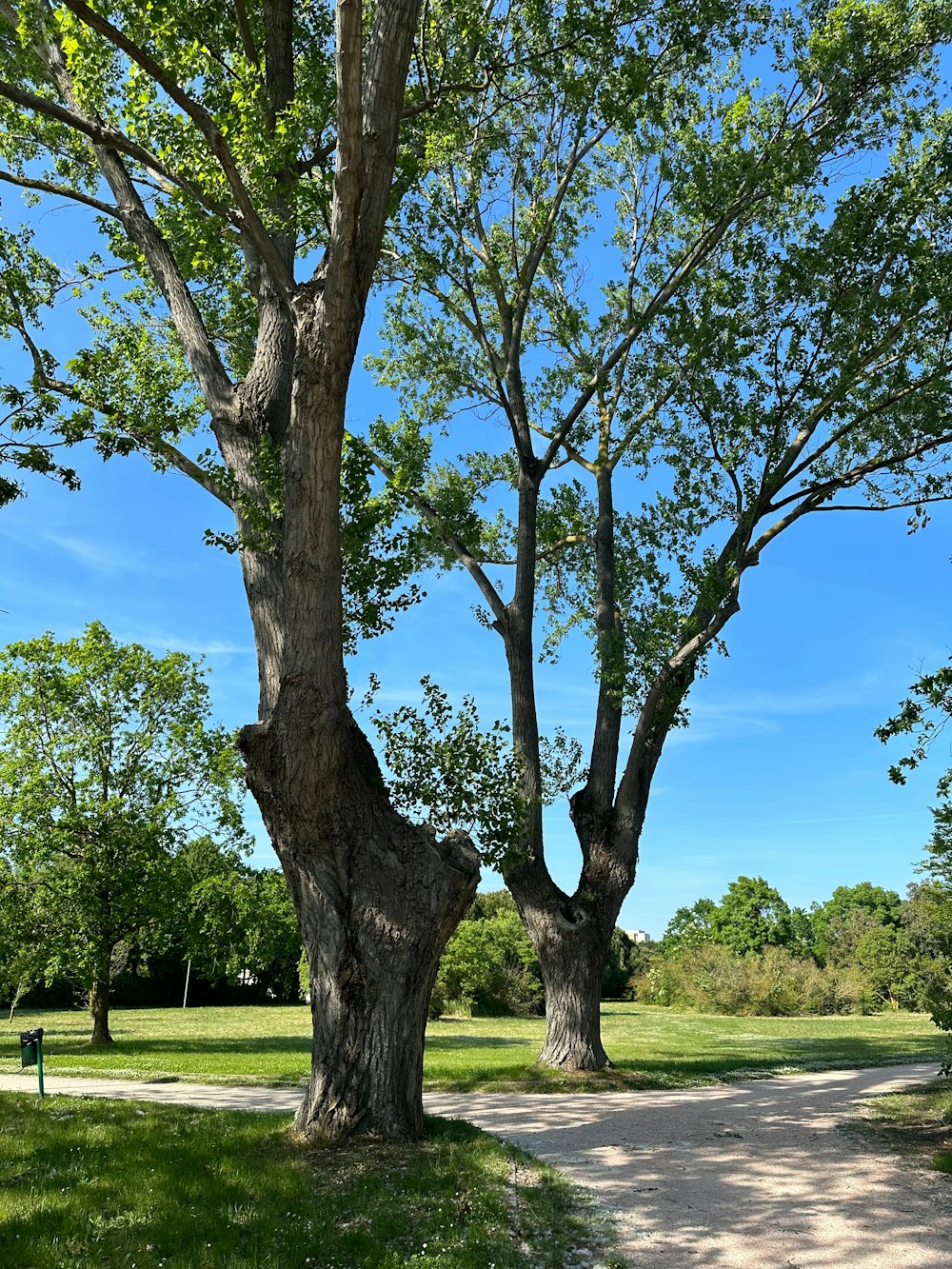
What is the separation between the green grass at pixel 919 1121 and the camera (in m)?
8.14

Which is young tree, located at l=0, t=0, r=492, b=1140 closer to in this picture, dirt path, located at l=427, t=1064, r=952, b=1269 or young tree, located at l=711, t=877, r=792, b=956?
dirt path, located at l=427, t=1064, r=952, b=1269

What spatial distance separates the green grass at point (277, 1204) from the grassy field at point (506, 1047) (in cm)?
581

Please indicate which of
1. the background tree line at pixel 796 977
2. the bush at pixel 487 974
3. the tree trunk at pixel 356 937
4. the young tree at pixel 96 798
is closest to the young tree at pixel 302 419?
the tree trunk at pixel 356 937

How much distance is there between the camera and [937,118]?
13.7 metres

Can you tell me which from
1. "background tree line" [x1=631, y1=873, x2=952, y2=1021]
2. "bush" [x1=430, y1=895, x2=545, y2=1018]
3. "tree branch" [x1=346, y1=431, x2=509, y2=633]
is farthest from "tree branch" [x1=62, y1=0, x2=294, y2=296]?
"bush" [x1=430, y1=895, x2=545, y2=1018]

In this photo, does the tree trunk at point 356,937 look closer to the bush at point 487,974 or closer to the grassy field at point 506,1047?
the grassy field at point 506,1047

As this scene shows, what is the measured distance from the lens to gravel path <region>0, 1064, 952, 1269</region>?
18.2 ft

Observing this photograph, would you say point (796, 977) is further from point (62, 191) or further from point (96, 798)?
point (62, 191)

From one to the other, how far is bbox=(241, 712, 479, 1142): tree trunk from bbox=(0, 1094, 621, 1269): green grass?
38cm

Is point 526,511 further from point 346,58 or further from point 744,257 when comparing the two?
point 346,58

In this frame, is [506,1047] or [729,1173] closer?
[729,1173]

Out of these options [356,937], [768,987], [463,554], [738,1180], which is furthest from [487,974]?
[738,1180]

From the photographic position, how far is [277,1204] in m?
5.93

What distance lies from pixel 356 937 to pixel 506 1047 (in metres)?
12.9
